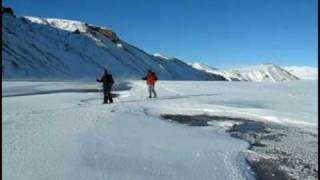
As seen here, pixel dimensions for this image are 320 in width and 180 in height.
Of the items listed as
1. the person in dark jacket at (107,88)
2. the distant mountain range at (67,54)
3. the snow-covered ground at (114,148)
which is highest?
the distant mountain range at (67,54)

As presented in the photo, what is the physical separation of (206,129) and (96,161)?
5.35 metres

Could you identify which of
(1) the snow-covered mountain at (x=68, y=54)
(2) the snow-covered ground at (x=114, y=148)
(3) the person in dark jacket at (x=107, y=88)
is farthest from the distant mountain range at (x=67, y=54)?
A: (2) the snow-covered ground at (x=114, y=148)

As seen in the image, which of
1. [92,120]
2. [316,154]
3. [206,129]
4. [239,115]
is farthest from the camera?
[239,115]

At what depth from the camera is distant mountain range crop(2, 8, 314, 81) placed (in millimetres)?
122688

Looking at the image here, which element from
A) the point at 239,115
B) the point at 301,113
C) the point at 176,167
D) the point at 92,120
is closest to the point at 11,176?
the point at 176,167

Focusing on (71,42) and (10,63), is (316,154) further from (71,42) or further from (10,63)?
(71,42)

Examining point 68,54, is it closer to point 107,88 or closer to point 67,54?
point 67,54

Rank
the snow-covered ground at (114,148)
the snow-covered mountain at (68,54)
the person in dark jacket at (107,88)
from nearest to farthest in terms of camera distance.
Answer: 1. the snow-covered ground at (114,148)
2. the person in dark jacket at (107,88)
3. the snow-covered mountain at (68,54)

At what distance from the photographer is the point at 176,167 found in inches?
319

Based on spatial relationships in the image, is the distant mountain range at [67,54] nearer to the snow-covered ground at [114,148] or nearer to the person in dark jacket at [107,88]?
the person in dark jacket at [107,88]

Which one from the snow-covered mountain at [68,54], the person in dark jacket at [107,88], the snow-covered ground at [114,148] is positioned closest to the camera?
the snow-covered ground at [114,148]

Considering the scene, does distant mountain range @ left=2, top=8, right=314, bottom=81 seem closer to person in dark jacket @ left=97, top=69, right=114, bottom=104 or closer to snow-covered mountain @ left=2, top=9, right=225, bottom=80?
snow-covered mountain @ left=2, top=9, right=225, bottom=80

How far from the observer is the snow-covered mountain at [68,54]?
12269cm

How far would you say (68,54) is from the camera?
501 ft
